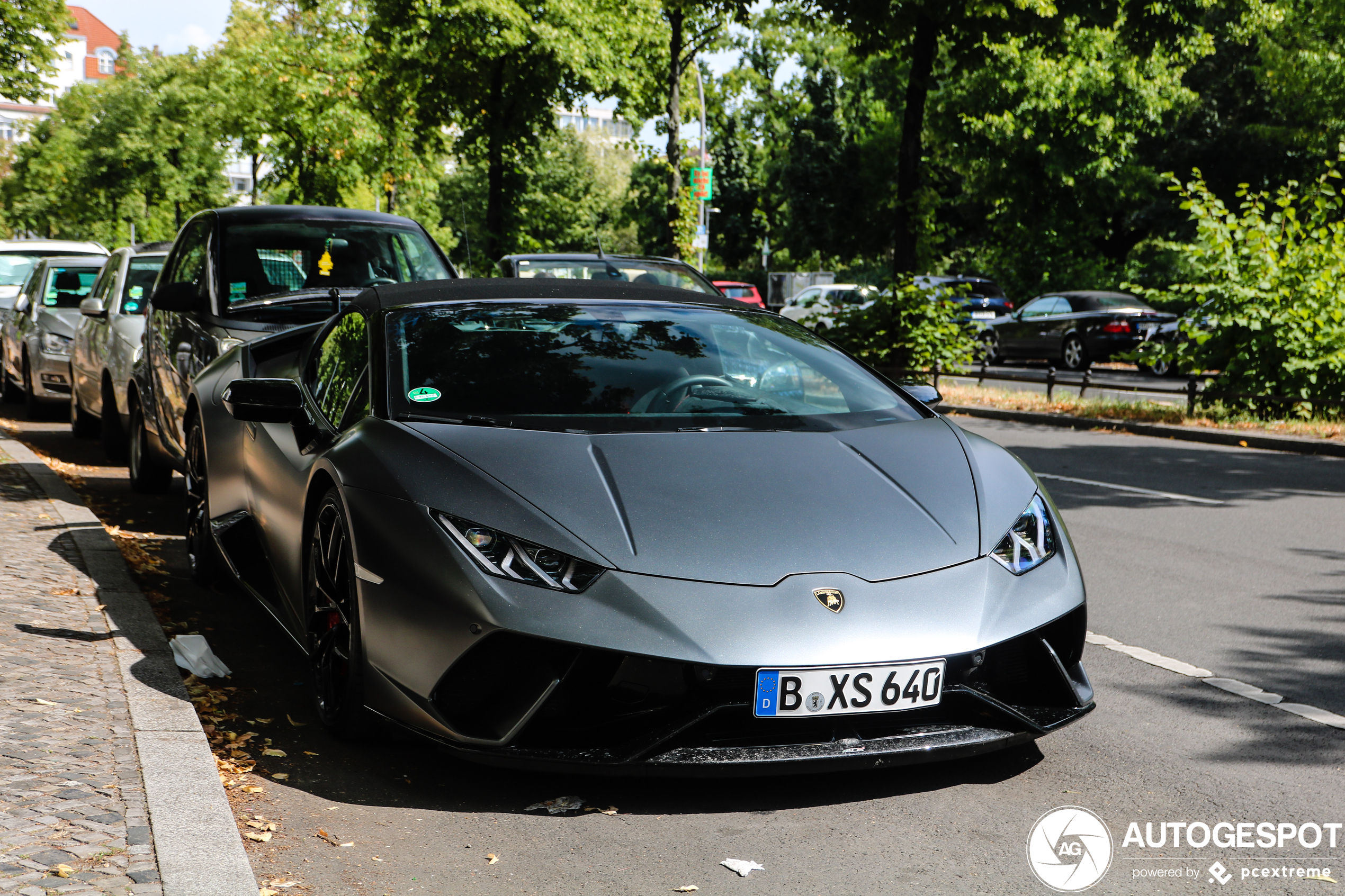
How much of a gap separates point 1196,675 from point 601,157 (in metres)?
96.4

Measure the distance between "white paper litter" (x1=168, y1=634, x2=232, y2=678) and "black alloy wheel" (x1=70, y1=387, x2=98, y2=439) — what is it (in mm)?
8111

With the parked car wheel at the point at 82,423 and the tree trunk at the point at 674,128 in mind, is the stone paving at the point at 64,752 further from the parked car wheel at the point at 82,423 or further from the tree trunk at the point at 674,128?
the tree trunk at the point at 674,128

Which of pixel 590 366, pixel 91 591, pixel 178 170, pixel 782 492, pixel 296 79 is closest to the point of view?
pixel 782 492

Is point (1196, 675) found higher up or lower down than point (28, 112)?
lower down

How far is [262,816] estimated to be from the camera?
142 inches

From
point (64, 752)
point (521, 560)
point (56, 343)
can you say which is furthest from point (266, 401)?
point (56, 343)

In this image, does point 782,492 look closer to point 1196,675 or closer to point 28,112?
point 1196,675

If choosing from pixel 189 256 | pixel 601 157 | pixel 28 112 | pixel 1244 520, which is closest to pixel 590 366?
pixel 189 256

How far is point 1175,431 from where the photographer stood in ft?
47.9

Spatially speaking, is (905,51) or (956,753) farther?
(905,51)

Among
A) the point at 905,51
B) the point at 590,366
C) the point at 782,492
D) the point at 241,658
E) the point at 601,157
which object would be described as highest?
the point at 601,157

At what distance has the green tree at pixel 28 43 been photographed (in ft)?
52.0

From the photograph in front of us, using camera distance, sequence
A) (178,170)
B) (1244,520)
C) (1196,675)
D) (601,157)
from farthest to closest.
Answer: (601,157)
(178,170)
(1244,520)
(1196,675)

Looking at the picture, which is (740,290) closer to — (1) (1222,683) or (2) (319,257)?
(2) (319,257)
